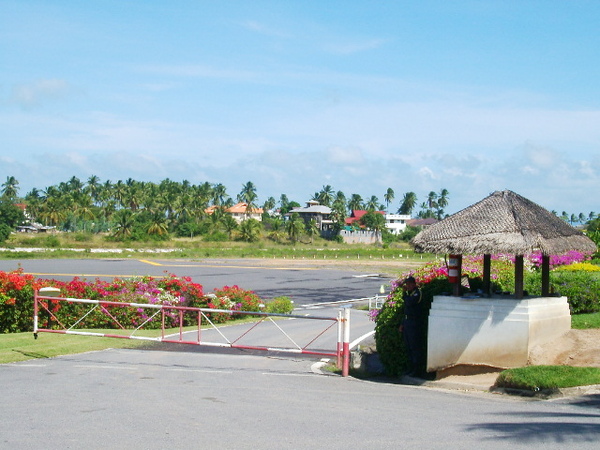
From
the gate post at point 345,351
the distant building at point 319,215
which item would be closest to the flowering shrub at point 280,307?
the gate post at point 345,351

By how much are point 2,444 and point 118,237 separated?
328 ft

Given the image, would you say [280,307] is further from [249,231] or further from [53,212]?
[53,212]

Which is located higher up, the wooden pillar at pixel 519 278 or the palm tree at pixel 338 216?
the palm tree at pixel 338 216

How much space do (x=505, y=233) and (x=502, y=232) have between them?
0.19 ft

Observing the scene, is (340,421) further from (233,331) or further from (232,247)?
(232,247)

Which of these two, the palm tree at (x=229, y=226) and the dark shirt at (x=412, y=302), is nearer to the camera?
the dark shirt at (x=412, y=302)

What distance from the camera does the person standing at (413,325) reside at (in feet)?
41.0

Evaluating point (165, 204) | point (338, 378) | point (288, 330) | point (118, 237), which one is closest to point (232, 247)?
point (118, 237)

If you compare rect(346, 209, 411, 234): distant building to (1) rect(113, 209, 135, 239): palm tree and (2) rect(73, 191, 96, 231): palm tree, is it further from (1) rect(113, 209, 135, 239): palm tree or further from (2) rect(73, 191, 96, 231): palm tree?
(1) rect(113, 209, 135, 239): palm tree

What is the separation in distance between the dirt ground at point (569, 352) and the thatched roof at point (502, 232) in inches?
65.8

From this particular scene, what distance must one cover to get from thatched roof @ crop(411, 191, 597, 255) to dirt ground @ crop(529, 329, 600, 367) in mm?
1671

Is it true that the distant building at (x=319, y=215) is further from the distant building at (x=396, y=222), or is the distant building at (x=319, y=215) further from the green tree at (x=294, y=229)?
the distant building at (x=396, y=222)

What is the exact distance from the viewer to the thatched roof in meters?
12.0

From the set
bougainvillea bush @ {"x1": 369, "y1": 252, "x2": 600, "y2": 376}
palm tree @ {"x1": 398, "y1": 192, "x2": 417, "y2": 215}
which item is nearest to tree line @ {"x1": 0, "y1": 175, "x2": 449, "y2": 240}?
palm tree @ {"x1": 398, "y1": 192, "x2": 417, "y2": 215}
